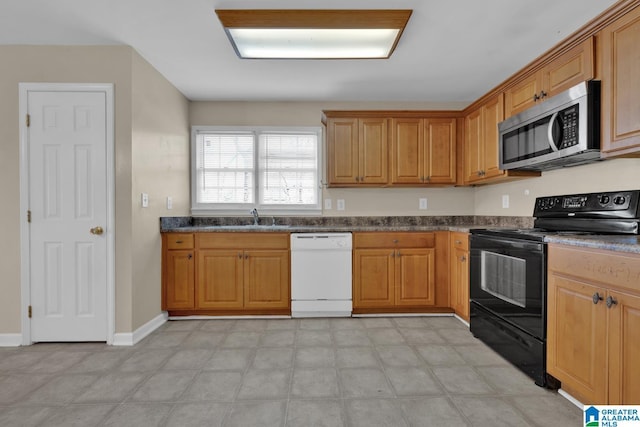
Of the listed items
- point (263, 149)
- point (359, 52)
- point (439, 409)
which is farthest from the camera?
point (263, 149)

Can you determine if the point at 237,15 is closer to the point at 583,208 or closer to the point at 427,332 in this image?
the point at 583,208

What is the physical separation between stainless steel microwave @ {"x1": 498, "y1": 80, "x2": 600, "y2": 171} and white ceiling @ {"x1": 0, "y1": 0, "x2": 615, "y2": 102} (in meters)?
0.58

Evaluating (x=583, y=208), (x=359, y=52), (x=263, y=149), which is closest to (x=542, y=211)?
(x=583, y=208)

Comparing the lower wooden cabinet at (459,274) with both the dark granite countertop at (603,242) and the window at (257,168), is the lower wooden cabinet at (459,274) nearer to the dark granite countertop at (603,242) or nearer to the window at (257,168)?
the dark granite countertop at (603,242)

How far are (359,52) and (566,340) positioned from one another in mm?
2397

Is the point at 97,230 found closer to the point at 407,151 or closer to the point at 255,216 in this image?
the point at 255,216

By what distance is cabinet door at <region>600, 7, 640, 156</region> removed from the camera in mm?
1735

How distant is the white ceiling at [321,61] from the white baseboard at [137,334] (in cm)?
237

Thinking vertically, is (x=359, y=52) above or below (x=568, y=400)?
above

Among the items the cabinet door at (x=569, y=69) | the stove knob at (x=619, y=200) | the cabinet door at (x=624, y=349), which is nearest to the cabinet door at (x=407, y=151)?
the cabinet door at (x=569, y=69)

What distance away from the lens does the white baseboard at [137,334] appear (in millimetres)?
2656

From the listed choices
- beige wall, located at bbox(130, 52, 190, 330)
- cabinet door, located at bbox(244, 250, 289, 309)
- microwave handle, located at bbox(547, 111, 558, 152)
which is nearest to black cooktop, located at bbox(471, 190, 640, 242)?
microwave handle, located at bbox(547, 111, 558, 152)

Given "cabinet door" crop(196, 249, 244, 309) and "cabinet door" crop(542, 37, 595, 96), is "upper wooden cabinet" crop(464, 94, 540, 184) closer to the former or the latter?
"cabinet door" crop(542, 37, 595, 96)

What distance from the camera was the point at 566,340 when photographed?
5.91ft
